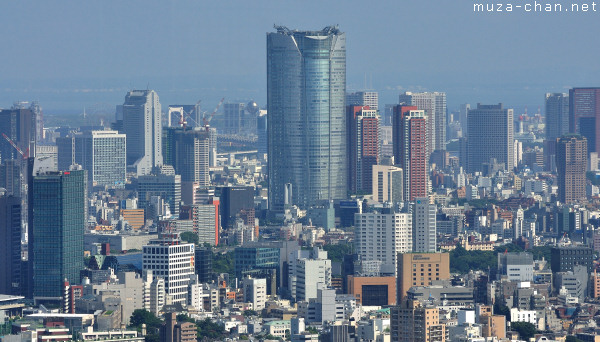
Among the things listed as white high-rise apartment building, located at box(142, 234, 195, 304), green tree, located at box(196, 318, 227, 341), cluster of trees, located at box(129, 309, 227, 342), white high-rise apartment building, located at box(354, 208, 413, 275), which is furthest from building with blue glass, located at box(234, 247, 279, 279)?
green tree, located at box(196, 318, 227, 341)

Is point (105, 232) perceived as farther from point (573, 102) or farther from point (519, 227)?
point (573, 102)

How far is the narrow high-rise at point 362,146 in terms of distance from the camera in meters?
69.6

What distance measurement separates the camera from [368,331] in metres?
32.4

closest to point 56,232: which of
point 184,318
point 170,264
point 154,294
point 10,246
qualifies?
point 10,246

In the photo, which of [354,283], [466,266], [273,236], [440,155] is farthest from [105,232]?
[440,155]

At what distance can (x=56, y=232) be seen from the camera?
1656 inches

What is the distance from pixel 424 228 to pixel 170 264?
8492 mm

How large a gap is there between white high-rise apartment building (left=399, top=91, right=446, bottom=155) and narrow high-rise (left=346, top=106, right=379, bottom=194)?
5.63 meters

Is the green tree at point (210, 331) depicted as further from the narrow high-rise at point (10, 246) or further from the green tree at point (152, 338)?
the narrow high-rise at point (10, 246)

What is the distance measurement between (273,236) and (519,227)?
27.0 feet

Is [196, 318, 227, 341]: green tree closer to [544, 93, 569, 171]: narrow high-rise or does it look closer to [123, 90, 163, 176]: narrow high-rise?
[123, 90, 163, 176]: narrow high-rise

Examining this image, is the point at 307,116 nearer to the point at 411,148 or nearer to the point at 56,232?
the point at 411,148

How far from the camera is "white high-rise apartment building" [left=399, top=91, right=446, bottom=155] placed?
84.8 metres

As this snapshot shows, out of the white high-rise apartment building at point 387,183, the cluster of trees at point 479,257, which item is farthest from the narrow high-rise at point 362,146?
the cluster of trees at point 479,257
